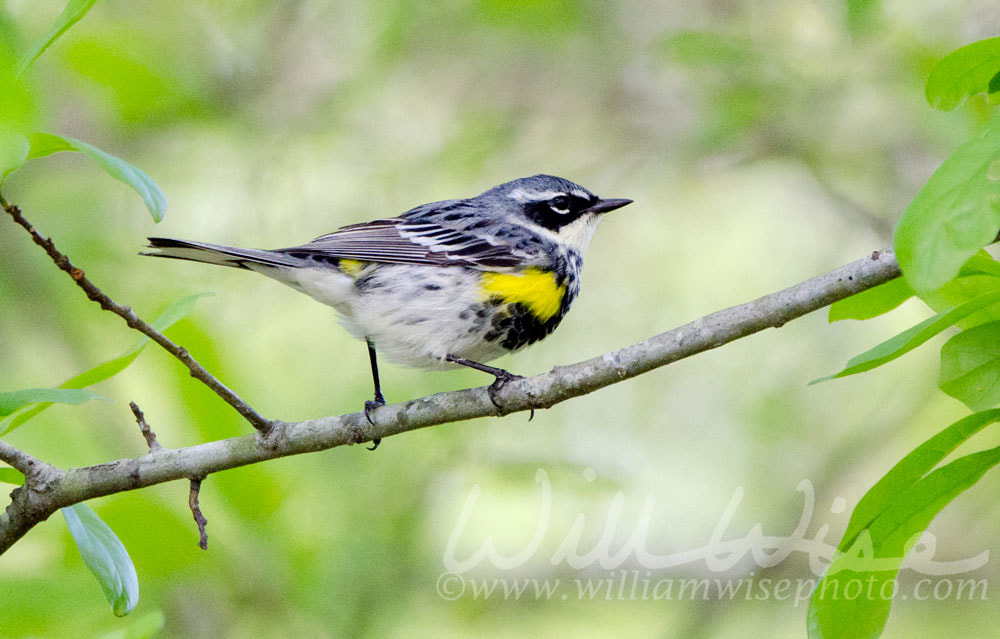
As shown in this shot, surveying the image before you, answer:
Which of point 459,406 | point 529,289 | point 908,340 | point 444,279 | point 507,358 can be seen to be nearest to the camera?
point 908,340

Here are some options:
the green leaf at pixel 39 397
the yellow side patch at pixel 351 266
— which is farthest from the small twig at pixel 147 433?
the yellow side patch at pixel 351 266

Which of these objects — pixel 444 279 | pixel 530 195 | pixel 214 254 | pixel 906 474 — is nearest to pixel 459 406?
pixel 214 254

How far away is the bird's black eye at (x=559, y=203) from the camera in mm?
4805

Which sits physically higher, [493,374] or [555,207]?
[555,207]

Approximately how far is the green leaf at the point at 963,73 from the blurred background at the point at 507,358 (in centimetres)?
216

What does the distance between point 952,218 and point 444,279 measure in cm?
287

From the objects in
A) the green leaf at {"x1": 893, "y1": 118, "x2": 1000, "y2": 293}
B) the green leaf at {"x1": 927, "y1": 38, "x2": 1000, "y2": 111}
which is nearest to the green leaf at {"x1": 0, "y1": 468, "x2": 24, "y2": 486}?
the green leaf at {"x1": 893, "y1": 118, "x2": 1000, "y2": 293}

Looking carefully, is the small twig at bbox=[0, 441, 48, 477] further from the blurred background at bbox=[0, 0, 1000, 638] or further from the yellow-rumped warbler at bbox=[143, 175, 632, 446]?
the yellow-rumped warbler at bbox=[143, 175, 632, 446]

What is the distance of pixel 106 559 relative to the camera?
2.47 metres

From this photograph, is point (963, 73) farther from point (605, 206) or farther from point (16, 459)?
point (605, 206)

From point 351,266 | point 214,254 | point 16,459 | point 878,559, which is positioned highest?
point 351,266

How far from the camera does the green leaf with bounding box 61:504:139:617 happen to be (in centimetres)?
240

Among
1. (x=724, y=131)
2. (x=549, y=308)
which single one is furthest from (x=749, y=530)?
(x=724, y=131)

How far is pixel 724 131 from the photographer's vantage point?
5438 mm
